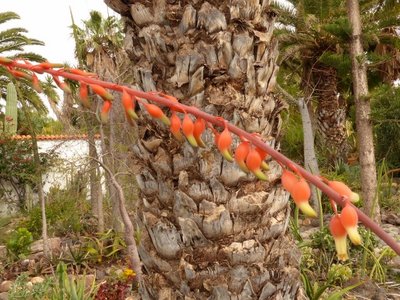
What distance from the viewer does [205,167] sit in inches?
67.1

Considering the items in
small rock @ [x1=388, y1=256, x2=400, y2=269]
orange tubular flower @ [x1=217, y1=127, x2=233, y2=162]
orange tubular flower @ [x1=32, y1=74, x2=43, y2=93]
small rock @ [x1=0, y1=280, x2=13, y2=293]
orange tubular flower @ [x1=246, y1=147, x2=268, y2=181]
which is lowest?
small rock @ [x1=0, y1=280, x2=13, y2=293]

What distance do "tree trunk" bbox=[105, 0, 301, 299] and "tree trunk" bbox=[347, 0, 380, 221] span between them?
25.5ft

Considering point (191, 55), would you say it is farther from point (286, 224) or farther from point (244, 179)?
point (286, 224)

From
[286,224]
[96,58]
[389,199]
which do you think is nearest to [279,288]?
[286,224]

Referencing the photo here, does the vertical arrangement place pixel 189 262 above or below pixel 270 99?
below

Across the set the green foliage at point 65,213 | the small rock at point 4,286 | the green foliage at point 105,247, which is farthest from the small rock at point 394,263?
the green foliage at point 65,213

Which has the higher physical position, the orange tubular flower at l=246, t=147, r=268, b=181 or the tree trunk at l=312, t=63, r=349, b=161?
the tree trunk at l=312, t=63, r=349, b=161

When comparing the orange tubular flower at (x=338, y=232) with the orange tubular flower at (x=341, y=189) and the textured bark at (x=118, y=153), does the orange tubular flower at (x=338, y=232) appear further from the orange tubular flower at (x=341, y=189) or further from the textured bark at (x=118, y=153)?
the textured bark at (x=118, y=153)

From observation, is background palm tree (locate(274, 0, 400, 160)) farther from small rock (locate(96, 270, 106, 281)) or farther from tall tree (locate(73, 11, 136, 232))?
small rock (locate(96, 270, 106, 281))

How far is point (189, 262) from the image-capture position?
172cm

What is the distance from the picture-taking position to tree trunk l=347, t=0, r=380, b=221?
29.9 ft

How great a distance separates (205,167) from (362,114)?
27.8ft

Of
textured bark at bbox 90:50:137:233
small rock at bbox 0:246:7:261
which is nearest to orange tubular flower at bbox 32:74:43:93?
textured bark at bbox 90:50:137:233

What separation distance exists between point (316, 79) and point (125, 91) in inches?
527
